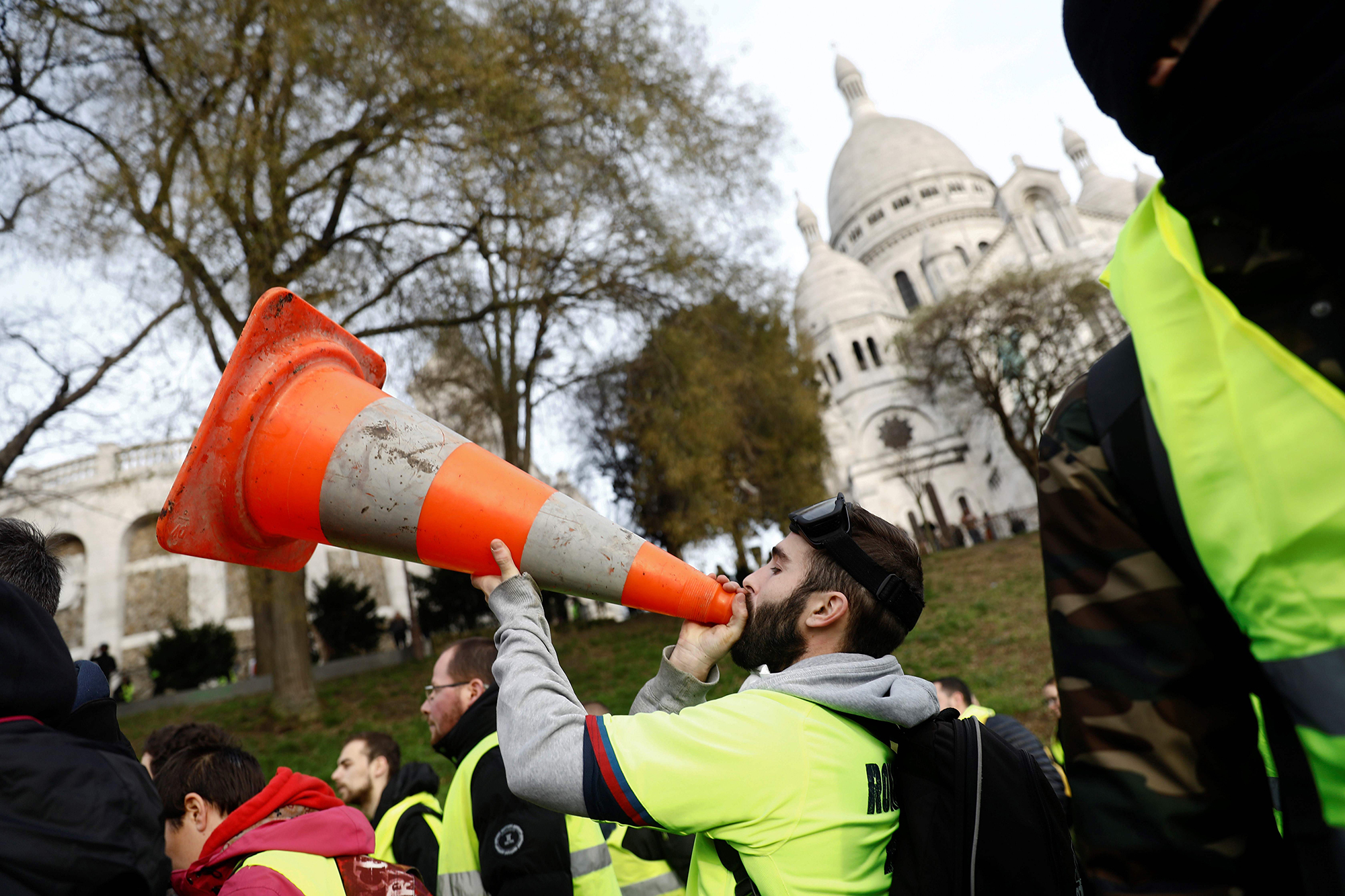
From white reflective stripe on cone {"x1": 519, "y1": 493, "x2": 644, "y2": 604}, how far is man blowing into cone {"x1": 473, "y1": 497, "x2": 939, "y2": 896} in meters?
0.08

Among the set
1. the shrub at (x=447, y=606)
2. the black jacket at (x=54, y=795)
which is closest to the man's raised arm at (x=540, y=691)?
the black jacket at (x=54, y=795)

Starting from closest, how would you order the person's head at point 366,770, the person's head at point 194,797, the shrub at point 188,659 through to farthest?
the person's head at point 194,797
the person's head at point 366,770
the shrub at point 188,659

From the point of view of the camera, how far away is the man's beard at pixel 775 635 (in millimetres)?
2135

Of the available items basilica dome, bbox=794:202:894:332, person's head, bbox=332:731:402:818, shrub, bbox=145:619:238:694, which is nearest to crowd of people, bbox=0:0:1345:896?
person's head, bbox=332:731:402:818

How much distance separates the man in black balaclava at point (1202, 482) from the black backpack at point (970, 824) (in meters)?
0.84

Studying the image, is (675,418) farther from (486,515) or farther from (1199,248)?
(1199,248)

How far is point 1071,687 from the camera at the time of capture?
101cm

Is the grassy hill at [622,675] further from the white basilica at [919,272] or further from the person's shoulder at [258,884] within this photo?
the white basilica at [919,272]

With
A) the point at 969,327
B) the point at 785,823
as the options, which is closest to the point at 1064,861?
the point at 785,823

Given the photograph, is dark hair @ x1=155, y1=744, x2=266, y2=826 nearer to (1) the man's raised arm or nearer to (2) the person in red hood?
(2) the person in red hood

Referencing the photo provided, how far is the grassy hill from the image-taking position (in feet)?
34.8

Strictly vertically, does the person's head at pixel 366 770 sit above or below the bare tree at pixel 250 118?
below

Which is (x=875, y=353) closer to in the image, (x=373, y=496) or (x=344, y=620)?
(x=344, y=620)

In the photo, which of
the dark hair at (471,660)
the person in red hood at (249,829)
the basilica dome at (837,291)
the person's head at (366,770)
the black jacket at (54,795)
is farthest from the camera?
the basilica dome at (837,291)
